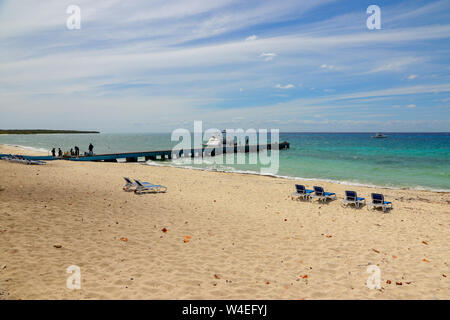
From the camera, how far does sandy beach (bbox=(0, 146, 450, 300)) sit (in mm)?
5516

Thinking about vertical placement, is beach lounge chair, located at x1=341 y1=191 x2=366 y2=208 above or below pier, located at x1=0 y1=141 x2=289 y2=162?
below

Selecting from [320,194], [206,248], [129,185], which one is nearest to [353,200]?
[320,194]

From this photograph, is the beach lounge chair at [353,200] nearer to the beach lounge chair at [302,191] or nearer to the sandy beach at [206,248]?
the sandy beach at [206,248]

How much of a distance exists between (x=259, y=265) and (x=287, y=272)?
651 millimetres

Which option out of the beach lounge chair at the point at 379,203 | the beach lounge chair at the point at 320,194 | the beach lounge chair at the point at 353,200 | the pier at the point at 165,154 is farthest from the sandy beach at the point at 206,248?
the pier at the point at 165,154

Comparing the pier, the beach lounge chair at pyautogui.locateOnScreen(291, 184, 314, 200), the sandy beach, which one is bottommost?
the sandy beach

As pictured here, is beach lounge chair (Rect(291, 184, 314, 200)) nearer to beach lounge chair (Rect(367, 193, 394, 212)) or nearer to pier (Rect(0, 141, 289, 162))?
beach lounge chair (Rect(367, 193, 394, 212))

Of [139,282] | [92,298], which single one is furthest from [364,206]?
[92,298]

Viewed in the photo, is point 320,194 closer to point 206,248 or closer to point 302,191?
point 302,191

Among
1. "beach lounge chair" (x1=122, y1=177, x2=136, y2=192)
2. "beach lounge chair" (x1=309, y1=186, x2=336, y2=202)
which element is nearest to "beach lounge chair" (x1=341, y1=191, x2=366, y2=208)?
"beach lounge chair" (x1=309, y1=186, x2=336, y2=202)

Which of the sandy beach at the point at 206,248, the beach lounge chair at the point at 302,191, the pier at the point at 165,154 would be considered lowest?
the sandy beach at the point at 206,248

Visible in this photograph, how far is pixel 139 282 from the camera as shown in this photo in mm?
5559

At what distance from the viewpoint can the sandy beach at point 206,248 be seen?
18.1 feet

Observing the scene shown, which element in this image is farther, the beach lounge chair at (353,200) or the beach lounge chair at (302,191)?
the beach lounge chair at (302,191)
